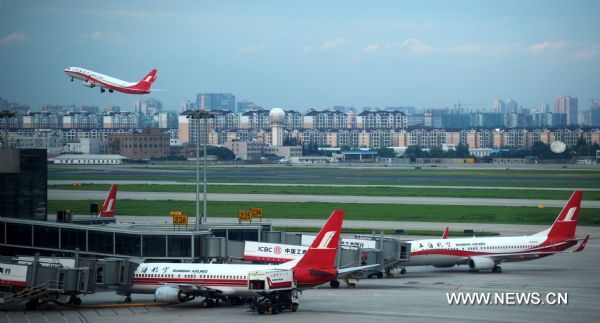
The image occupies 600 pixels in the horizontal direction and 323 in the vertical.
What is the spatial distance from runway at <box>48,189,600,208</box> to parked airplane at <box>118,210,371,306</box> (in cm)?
8882

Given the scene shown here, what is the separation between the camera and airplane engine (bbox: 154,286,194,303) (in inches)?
2493

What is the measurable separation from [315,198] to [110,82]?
126 ft

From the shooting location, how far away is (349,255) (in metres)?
73.3

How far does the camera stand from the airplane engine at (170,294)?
63316 mm

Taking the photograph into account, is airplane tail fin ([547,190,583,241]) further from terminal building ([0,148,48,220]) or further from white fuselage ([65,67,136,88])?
white fuselage ([65,67,136,88])

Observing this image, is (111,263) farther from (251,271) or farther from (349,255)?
(349,255)

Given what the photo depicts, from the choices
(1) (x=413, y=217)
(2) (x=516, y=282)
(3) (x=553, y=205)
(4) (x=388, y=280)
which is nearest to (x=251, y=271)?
(4) (x=388, y=280)

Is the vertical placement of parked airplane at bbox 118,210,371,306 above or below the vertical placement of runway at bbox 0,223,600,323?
above

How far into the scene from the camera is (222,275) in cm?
6328

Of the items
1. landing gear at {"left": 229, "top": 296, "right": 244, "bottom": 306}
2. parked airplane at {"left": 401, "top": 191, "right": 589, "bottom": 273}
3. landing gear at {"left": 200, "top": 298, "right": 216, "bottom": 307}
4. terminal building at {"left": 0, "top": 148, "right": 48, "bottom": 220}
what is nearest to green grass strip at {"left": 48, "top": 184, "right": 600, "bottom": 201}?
parked airplane at {"left": 401, "top": 191, "right": 589, "bottom": 273}

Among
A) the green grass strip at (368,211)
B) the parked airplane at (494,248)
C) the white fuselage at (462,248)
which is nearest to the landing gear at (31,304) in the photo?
the parked airplane at (494,248)

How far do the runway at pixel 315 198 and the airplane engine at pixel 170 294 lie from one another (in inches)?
3575

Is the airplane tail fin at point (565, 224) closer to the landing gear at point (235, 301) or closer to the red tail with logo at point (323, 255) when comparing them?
the red tail with logo at point (323, 255)

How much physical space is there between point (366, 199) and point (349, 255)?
285ft
